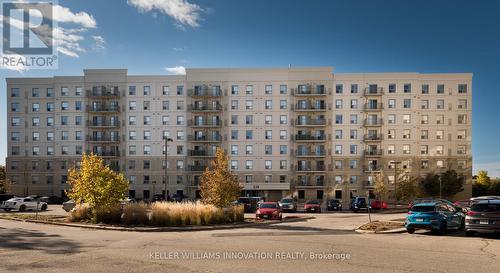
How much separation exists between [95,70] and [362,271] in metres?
64.8

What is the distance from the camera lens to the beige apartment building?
62.9 metres

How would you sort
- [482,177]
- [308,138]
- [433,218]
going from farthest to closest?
[482,177] → [308,138] → [433,218]

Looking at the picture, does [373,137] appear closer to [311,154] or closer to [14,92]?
[311,154]

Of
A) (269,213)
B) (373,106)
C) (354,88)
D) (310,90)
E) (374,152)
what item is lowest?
(269,213)

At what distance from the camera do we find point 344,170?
6300 cm

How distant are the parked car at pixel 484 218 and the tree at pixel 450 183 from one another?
148 ft

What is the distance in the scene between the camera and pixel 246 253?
13109 mm

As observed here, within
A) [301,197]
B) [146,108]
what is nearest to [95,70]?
[146,108]

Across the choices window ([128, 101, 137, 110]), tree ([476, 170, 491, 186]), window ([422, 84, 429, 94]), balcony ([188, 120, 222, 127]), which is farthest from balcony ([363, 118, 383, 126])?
window ([128, 101, 137, 110])

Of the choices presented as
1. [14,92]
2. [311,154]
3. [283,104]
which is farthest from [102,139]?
[311,154]

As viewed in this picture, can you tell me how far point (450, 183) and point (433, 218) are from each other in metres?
45.5

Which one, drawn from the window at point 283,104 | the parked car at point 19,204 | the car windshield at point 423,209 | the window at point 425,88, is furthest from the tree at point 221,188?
the window at point 425,88

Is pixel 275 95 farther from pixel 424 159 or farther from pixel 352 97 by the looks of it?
pixel 424 159

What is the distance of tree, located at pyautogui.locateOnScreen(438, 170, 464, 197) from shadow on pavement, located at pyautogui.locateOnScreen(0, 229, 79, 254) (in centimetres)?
5611
